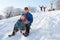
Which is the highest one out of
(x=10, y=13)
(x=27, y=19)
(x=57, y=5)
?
(x=27, y=19)

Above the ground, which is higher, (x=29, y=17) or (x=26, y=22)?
(x=29, y=17)

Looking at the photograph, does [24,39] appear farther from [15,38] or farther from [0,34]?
[0,34]

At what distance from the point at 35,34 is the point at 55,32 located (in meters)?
0.84

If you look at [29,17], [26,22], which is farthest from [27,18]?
[26,22]

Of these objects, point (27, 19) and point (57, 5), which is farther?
point (57, 5)

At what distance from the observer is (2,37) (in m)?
8.21

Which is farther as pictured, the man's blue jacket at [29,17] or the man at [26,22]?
the man's blue jacket at [29,17]

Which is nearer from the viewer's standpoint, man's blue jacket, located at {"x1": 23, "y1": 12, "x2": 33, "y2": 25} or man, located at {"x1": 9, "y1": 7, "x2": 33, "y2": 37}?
man, located at {"x1": 9, "y1": 7, "x2": 33, "y2": 37}

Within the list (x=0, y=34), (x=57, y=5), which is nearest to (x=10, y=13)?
(x=57, y=5)

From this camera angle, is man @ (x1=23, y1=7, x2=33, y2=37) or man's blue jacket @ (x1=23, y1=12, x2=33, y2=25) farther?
man's blue jacket @ (x1=23, y1=12, x2=33, y2=25)

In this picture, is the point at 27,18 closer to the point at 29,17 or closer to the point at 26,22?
the point at 29,17

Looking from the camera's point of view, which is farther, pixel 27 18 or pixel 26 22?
pixel 27 18

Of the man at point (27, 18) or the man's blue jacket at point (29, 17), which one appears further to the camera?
the man's blue jacket at point (29, 17)

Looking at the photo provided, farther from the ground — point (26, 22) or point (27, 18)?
point (27, 18)
